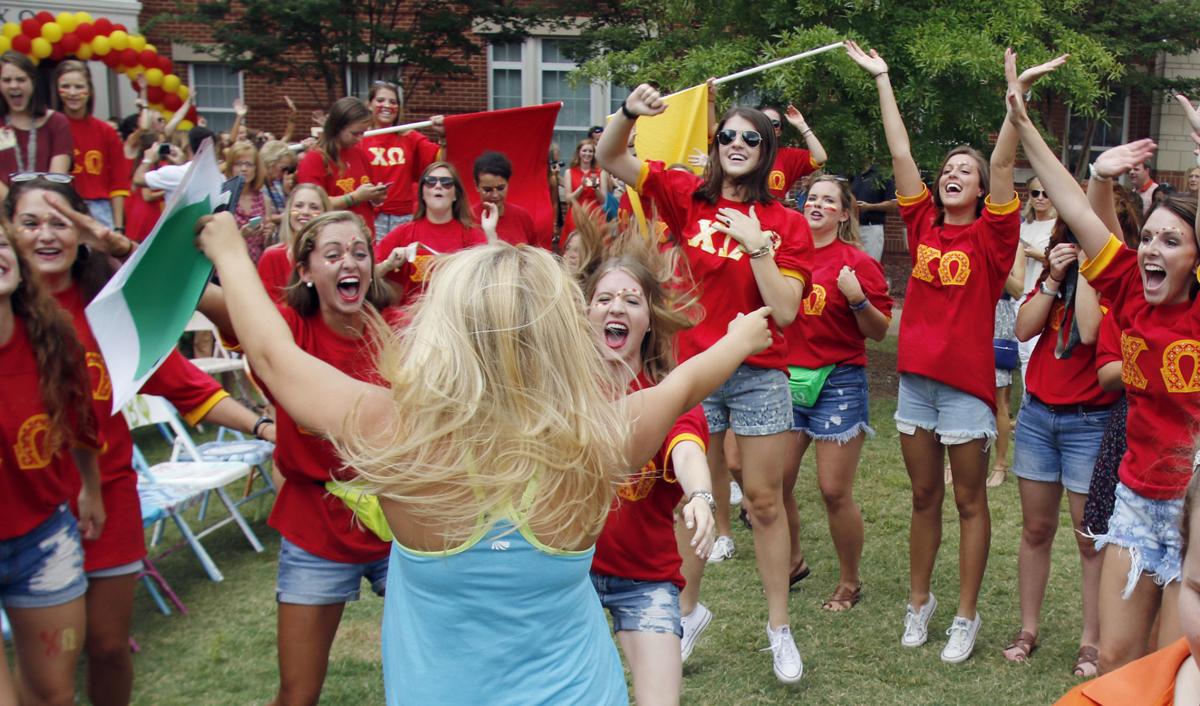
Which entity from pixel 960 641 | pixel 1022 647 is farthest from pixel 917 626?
pixel 1022 647

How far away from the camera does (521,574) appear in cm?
221

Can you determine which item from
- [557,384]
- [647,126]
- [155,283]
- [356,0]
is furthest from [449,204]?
[356,0]

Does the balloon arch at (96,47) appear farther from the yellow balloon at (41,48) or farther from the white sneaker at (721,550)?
the white sneaker at (721,550)

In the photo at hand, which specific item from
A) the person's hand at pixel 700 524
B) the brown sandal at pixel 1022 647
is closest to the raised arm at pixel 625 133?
the person's hand at pixel 700 524

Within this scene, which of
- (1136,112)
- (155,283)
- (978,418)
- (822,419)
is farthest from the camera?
(1136,112)

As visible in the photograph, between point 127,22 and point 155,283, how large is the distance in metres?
16.5

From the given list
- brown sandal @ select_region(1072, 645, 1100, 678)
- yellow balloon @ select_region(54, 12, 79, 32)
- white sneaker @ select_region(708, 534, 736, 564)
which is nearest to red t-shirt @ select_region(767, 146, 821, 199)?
white sneaker @ select_region(708, 534, 736, 564)

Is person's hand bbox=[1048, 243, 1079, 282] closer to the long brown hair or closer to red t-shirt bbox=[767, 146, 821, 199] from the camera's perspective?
red t-shirt bbox=[767, 146, 821, 199]

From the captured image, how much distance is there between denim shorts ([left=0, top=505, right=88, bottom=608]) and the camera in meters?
3.38

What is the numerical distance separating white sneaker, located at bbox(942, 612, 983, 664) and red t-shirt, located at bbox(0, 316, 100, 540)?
145 inches

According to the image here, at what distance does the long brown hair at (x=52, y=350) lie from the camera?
339 cm

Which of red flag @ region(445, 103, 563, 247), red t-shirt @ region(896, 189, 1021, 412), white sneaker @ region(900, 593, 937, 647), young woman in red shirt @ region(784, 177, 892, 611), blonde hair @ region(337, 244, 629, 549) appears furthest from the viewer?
red flag @ region(445, 103, 563, 247)

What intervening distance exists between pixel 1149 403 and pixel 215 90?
1891 centimetres

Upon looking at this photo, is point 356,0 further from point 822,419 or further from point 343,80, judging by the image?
point 822,419
